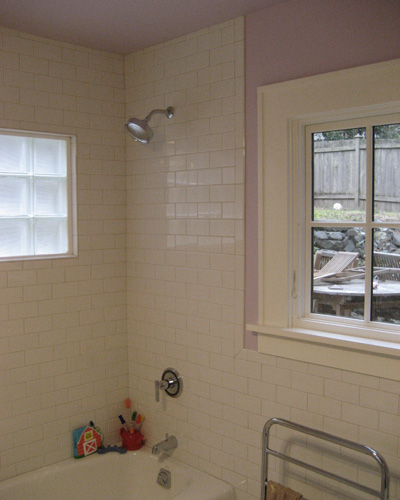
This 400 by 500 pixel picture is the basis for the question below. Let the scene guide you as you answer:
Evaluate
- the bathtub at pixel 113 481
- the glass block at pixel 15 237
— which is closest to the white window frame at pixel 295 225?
the bathtub at pixel 113 481

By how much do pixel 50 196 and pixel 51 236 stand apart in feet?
0.75

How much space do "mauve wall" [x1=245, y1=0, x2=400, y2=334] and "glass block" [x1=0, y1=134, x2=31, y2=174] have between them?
1.24 m

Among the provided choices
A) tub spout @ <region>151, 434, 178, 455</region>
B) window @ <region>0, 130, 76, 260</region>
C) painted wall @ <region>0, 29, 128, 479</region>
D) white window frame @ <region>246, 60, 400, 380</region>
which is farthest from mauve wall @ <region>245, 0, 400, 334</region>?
window @ <region>0, 130, 76, 260</region>

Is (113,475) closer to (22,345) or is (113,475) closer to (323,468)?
(22,345)

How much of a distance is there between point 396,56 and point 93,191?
1798mm

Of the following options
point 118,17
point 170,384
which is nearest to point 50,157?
point 118,17

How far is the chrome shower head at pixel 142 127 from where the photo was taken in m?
2.76

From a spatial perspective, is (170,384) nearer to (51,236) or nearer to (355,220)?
(51,236)

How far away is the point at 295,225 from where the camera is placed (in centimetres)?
249

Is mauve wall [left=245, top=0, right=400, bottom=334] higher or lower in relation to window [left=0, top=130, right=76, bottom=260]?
higher

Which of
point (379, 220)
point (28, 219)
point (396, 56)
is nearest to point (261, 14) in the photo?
point (396, 56)

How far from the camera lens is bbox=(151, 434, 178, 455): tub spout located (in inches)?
118

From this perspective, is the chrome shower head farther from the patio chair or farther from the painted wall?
the patio chair

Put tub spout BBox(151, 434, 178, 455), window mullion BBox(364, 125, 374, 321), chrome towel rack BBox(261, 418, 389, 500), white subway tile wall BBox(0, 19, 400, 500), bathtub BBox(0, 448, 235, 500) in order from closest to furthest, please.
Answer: chrome towel rack BBox(261, 418, 389, 500), window mullion BBox(364, 125, 374, 321), white subway tile wall BBox(0, 19, 400, 500), bathtub BBox(0, 448, 235, 500), tub spout BBox(151, 434, 178, 455)
